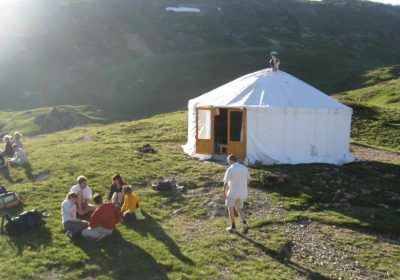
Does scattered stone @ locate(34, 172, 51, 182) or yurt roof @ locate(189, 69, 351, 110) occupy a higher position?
yurt roof @ locate(189, 69, 351, 110)

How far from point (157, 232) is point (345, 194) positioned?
699 cm

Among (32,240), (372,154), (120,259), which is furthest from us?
(372,154)

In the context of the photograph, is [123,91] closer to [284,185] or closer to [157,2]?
[284,185]

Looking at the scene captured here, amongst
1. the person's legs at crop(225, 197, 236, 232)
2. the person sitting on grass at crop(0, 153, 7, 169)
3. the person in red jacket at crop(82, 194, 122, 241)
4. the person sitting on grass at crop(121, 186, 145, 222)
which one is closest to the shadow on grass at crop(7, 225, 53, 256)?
the person in red jacket at crop(82, 194, 122, 241)

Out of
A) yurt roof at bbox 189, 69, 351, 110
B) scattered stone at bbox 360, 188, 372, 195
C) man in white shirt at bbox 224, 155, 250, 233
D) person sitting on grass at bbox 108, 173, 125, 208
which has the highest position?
yurt roof at bbox 189, 69, 351, 110

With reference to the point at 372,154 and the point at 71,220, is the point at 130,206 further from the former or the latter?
the point at 372,154

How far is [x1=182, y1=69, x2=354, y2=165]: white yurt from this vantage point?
20.9 m

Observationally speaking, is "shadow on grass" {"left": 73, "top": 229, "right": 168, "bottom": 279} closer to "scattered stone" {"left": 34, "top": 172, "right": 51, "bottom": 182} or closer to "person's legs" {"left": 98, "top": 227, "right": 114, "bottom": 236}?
→ "person's legs" {"left": 98, "top": 227, "right": 114, "bottom": 236}

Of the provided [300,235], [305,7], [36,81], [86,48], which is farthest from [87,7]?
[300,235]

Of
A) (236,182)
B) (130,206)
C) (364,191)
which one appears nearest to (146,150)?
(130,206)

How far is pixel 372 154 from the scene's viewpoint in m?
26.0

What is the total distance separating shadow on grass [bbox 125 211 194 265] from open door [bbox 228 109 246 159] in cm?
815

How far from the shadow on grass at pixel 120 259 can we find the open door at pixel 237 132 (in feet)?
33.2

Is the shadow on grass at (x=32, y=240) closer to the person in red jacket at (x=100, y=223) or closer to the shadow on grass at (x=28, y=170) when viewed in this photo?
the person in red jacket at (x=100, y=223)
